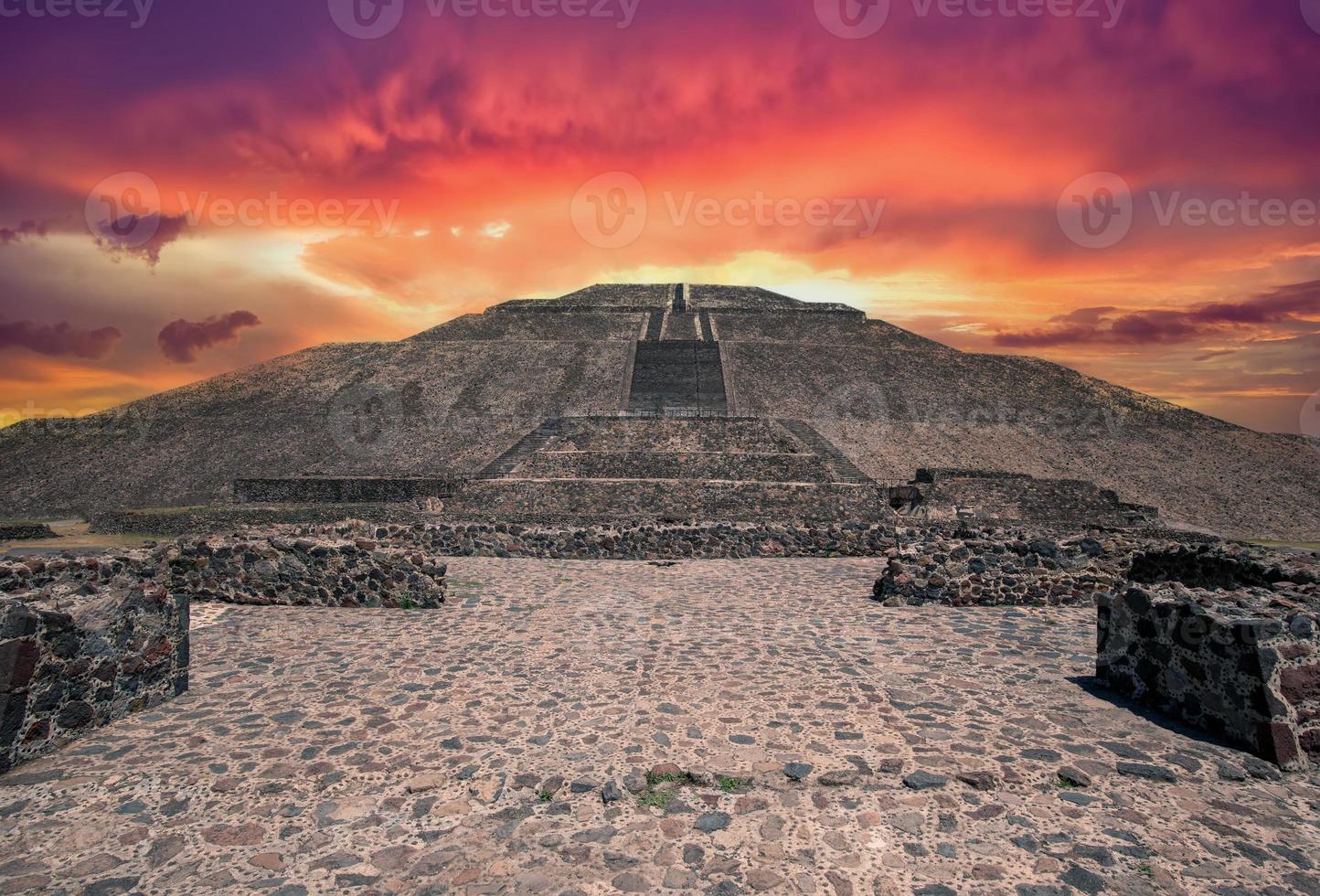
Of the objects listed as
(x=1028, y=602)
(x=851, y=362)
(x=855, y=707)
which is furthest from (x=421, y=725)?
(x=851, y=362)

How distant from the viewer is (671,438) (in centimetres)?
2261

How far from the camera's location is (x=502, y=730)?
5.14 metres

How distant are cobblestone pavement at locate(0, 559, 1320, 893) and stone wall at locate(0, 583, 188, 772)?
0.69 ft

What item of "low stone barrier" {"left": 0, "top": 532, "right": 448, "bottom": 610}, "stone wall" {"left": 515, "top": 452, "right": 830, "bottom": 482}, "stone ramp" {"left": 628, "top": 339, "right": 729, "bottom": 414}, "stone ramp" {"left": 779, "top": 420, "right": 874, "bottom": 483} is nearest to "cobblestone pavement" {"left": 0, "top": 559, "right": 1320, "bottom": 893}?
"low stone barrier" {"left": 0, "top": 532, "right": 448, "bottom": 610}

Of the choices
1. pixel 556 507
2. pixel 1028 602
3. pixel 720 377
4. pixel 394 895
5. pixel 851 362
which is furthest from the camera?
pixel 851 362

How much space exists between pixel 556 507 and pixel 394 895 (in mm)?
15115

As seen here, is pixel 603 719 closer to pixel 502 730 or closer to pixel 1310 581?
pixel 502 730

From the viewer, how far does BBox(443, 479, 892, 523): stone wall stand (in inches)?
699

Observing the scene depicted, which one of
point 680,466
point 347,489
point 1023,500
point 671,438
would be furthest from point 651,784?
point 347,489

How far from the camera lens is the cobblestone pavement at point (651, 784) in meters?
3.45

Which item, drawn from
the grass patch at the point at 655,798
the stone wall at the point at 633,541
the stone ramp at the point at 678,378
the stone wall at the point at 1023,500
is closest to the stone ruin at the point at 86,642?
the grass patch at the point at 655,798

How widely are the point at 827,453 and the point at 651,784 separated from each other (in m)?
19.2

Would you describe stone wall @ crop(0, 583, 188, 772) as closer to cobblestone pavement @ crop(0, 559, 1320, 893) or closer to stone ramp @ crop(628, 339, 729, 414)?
cobblestone pavement @ crop(0, 559, 1320, 893)

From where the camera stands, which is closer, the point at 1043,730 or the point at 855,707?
the point at 1043,730
